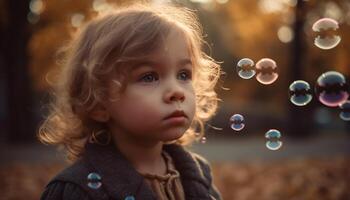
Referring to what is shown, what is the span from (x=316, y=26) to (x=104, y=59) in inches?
61.7

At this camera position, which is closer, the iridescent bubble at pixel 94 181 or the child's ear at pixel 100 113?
the iridescent bubble at pixel 94 181

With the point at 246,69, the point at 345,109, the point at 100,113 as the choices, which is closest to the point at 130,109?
the point at 100,113

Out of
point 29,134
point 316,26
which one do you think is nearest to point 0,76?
point 29,134

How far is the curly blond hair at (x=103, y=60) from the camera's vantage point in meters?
2.42

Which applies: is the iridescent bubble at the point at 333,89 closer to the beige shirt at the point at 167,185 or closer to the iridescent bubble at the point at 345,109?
the iridescent bubble at the point at 345,109

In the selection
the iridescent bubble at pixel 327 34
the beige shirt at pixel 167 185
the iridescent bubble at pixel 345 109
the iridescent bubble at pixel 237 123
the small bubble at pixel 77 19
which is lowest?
the small bubble at pixel 77 19

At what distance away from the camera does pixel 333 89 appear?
2943mm

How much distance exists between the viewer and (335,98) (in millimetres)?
2938

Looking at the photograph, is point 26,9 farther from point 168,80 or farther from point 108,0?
point 168,80

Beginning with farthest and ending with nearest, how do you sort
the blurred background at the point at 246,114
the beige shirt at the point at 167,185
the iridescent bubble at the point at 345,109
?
the blurred background at the point at 246,114
the iridescent bubble at the point at 345,109
the beige shirt at the point at 167,185

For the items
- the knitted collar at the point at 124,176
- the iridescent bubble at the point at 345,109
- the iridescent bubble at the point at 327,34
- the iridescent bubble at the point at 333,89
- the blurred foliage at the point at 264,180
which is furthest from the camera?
the blurred foliage at the point at 264,180

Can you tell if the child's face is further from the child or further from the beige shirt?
the beige shirt

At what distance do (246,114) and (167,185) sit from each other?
15.3 m

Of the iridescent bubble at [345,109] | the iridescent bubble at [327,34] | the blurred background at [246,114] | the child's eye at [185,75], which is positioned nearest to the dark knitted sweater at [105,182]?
the child's eye at [185,75]
